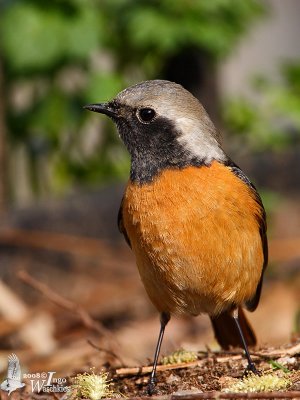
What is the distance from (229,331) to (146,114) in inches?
66.6

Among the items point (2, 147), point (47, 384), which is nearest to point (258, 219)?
point (47, 384)

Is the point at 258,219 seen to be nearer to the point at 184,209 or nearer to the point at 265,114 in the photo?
the point at 184,209

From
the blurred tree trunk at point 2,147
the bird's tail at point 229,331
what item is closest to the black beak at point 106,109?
the bird's tail at point 229,331

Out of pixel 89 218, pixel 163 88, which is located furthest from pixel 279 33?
pixel 163 88

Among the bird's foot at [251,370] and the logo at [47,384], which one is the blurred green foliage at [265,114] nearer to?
the bird's foot at [251,370]

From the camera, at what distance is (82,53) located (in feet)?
33.2

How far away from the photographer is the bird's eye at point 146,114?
18.5 feet

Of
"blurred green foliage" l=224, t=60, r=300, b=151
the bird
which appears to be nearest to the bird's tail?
the bird

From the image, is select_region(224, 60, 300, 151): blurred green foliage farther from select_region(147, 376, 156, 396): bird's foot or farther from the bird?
the bird

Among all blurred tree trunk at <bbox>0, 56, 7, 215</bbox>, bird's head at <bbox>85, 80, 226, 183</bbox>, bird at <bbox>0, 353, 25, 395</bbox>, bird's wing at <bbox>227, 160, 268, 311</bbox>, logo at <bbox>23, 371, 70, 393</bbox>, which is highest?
blurred tree trunk at <bbox>0, 56, 7, 215</bbox>

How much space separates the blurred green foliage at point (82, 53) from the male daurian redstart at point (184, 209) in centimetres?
462

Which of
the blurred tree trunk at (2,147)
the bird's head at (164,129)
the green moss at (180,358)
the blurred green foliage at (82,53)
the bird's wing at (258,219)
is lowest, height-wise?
the green moss at (180,358)

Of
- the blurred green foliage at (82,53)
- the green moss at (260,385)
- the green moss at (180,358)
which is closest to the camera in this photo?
the green moss at (260,385)

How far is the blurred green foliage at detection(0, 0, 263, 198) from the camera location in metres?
10.3
